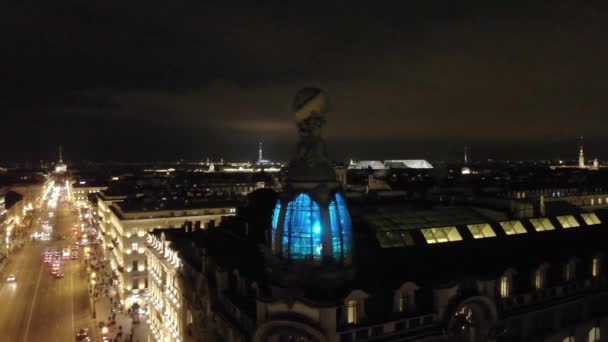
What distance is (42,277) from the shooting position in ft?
364

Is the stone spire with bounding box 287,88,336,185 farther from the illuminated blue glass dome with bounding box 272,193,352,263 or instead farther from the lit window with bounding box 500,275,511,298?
the lit window with bounding box 500,275,511,298

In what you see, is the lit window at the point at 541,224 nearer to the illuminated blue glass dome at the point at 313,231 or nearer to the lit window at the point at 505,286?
the lit window at the point at 505,286

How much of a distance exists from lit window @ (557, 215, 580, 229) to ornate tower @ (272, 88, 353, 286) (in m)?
28.8

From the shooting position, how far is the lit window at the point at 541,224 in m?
51.0

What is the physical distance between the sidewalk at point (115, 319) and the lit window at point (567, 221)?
61.8 meters

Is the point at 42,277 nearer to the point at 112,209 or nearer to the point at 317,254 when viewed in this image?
the point at 112,209

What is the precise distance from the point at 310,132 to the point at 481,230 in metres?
20.8

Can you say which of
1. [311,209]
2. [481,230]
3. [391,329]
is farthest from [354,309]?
[481,230]

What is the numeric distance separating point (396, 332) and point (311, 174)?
1282 centimetres

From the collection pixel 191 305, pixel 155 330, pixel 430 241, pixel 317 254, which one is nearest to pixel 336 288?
pixel 317 254

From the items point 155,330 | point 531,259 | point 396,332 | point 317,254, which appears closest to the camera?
point 396,332

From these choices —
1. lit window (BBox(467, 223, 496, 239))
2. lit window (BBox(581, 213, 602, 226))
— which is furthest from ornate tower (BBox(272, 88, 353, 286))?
lit window (BBox(581, 213, 602, 226))

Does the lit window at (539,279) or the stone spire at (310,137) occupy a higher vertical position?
the stone spire at (310,137)

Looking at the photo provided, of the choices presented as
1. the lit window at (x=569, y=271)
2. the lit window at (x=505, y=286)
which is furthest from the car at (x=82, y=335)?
the lit window at (x=569, y=271)
